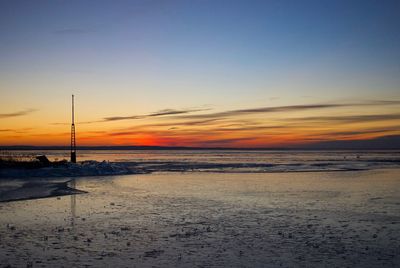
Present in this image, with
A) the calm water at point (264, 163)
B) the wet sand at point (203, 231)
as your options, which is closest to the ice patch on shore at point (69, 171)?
the calm water at point (264, 163)

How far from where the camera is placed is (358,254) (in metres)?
10.4

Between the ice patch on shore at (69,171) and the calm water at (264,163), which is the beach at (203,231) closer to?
the ice patch on shore at (69,171)

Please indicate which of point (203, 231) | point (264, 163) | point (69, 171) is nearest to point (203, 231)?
point (203, 231)

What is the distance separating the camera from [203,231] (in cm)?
1308

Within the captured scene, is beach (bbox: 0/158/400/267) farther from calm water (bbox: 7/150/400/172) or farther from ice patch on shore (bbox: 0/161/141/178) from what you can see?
calm water (bbox: 7/150/400/172)

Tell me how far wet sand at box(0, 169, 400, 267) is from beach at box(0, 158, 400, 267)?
26mm

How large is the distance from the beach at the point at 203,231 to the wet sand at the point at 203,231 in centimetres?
3

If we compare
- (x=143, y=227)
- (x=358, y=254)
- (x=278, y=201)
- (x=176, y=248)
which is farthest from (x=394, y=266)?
(x=278, y=201)

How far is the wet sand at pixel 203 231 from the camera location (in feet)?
32.7

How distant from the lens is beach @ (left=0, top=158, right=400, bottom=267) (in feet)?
32.7

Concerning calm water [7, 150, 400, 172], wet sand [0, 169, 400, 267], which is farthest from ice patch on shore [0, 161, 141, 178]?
wet sand [0, 169, 400, 267]

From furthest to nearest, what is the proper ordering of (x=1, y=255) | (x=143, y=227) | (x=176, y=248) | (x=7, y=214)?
(x=7, y=214) → (x=143, y=227) → (x=176, y=248) → (x=1, y=255)

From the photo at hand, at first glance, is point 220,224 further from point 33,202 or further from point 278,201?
point 33,202

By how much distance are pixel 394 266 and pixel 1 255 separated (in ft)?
30.3
